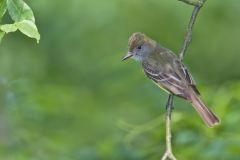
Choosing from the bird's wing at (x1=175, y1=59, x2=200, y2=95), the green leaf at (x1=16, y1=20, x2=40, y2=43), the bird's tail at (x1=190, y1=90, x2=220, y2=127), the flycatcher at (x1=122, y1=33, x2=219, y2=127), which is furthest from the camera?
the bird's wing at (x1=175, y1=59, x2=200, y2=95)

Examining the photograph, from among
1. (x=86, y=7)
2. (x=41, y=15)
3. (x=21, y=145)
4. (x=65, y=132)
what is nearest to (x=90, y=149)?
(x=21, y=145)

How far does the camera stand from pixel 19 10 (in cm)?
440

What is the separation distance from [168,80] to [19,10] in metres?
2.79

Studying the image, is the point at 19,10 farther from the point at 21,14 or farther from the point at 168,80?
the point at 168,80

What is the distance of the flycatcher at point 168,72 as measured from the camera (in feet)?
21.4

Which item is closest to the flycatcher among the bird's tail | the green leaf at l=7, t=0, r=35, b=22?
the bird's tail

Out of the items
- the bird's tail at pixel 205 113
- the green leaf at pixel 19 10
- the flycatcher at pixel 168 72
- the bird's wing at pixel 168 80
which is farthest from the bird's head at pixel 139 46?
the green leaf at pixel 19 10

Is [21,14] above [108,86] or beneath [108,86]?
beneath

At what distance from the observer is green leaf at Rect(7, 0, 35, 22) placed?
438 cm

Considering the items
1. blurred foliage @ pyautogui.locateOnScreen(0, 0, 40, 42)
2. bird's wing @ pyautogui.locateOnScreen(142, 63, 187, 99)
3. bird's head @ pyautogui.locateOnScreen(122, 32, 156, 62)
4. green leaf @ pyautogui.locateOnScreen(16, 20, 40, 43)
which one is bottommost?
green leaf @ pyautogui.locateOnScreen(16, 20, 40, 43)

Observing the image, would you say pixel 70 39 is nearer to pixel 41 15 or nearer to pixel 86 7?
pixel 41 15

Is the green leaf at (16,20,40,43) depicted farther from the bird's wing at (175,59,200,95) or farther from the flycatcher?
the bird's wing at (175,59,200,95)

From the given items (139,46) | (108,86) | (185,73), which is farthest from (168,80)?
(108,86)

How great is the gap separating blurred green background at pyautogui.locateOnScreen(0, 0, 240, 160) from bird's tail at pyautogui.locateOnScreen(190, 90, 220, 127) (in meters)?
0.82
